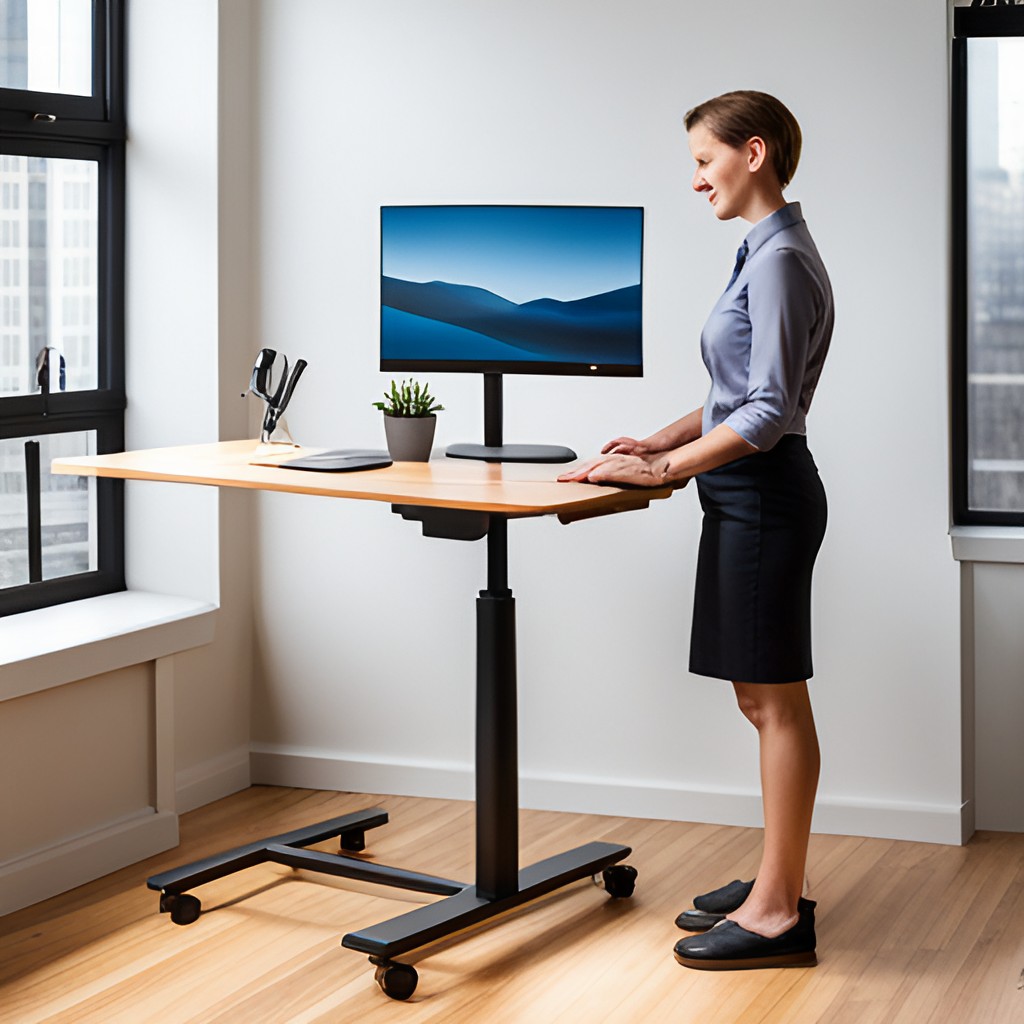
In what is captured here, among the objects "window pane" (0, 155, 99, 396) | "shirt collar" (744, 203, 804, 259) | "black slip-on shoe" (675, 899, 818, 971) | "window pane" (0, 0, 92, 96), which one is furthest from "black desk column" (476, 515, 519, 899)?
"window pane" (0, 0, 92, 96)

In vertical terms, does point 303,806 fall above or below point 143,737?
below

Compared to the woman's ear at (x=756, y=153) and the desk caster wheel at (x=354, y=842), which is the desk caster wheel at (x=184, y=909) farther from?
the woman's ear at (x=756, y=153)

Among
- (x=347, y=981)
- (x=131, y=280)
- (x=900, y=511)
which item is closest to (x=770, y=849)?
(x=347, y=981)

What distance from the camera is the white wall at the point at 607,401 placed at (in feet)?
11.6

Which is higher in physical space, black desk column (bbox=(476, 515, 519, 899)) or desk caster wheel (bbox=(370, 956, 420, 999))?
black desk column (bbox=(476, 515, 519, 899))

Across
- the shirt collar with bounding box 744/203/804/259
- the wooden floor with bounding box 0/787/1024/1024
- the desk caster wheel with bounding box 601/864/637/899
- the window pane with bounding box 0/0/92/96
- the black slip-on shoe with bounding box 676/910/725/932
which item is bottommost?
the wooden floor with bounding box 0/787/1024/1024

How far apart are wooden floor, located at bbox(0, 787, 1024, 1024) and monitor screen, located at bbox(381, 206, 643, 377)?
113 centimetres

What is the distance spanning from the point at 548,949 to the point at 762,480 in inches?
38.9

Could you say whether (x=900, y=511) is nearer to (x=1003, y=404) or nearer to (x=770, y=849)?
(x=1003, y=404)

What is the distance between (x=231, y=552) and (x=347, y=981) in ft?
4.77

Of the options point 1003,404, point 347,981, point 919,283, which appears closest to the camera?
point 347,981

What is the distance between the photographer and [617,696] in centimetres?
379

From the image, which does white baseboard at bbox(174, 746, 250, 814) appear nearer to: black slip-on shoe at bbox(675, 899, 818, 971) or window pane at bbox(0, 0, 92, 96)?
black slip-on shoe at bbox(675, 899, 818, 971)

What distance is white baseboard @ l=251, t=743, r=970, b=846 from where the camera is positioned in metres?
3.59
